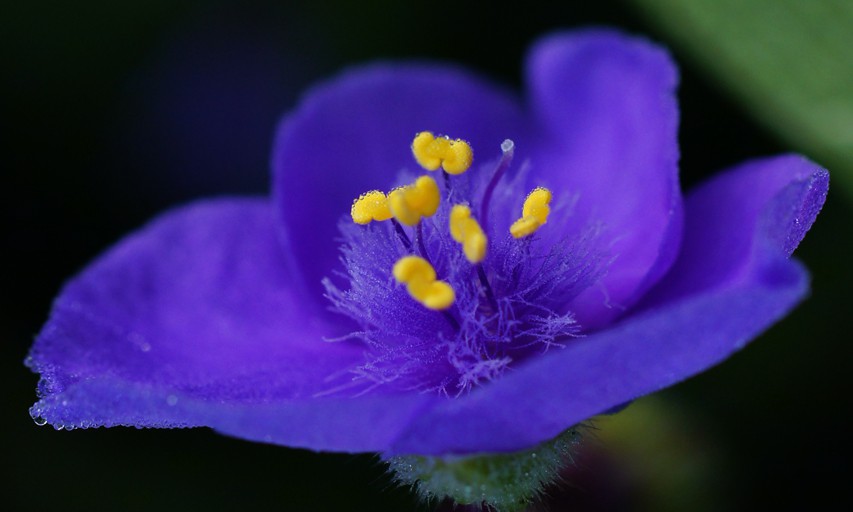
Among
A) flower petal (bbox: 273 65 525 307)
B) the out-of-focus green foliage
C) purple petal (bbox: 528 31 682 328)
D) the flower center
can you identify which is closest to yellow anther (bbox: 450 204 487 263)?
→ the flower center

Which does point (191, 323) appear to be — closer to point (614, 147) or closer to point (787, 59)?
point (614, 147)

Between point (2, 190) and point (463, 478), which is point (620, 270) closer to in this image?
point (463, 478)

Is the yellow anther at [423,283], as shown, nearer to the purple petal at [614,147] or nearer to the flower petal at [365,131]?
the purple petal at [614,147]

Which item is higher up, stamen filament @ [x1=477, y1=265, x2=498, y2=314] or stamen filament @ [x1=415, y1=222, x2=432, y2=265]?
stamen filament @ [x1=415, y1=222, x2=432, y2=265]

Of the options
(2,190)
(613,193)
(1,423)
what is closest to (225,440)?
(1,423)

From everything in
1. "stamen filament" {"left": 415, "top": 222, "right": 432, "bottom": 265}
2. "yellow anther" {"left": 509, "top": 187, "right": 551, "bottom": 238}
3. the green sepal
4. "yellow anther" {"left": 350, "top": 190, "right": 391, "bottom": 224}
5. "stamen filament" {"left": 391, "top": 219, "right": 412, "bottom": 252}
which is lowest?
the green sepal

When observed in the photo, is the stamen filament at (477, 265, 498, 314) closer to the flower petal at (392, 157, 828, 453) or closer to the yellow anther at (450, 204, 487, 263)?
the yellow anther at (450, 204, 487, 263)
